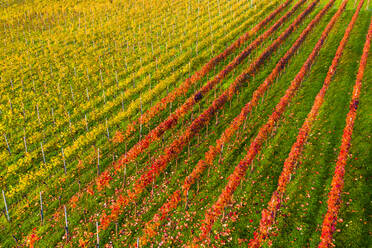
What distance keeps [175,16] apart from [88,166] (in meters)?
45.2

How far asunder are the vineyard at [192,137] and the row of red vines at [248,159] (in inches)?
3.9

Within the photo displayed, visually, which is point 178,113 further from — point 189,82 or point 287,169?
point 287,169

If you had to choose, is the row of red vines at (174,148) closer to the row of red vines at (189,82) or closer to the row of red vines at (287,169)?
the row of red vines at (189,82)

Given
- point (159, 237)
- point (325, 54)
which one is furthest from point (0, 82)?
point (325, 54)

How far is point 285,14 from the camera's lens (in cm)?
5103

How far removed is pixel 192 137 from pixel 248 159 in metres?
6.42

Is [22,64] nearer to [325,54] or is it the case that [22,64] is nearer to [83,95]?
[83,95]

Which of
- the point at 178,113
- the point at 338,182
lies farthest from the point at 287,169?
the point at 178,113

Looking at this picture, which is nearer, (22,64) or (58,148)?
(58,148)

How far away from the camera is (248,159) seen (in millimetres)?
19578

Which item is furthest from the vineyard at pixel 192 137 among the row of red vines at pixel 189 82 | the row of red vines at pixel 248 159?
the row of red vines at pixel 189 82

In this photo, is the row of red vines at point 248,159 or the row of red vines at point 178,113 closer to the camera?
the row of red vines at point 248,159

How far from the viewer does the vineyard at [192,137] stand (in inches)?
620

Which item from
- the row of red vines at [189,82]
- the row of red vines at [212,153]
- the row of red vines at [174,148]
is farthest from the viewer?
the row of red vines at [189,82]
